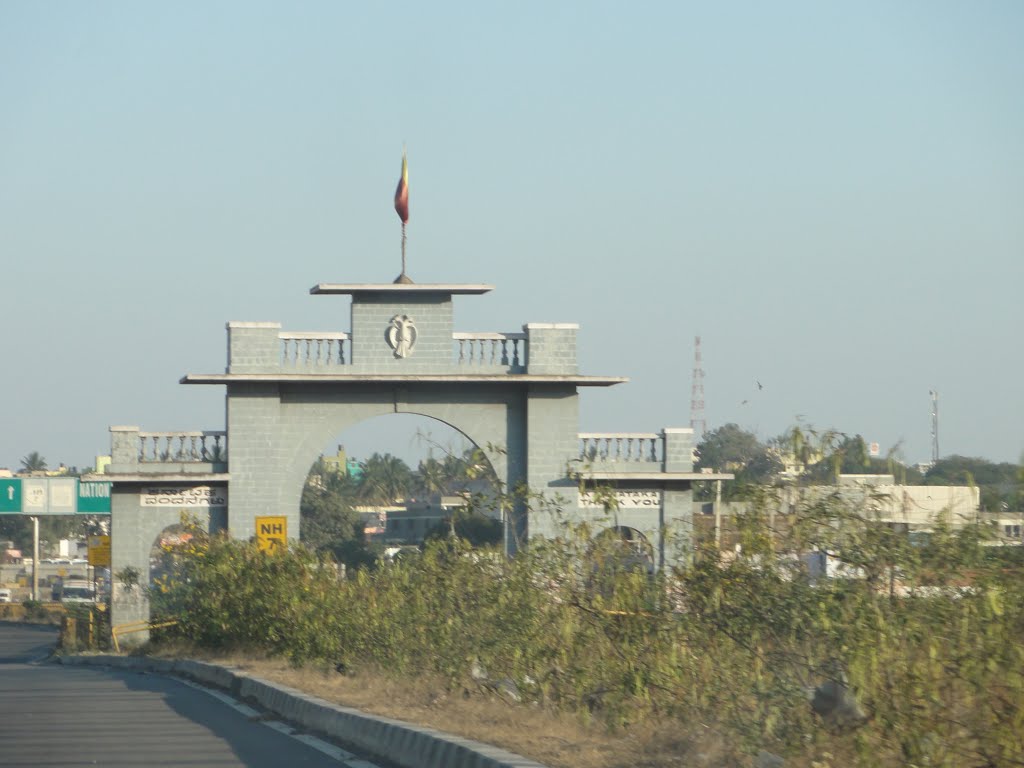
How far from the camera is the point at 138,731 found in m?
12.2

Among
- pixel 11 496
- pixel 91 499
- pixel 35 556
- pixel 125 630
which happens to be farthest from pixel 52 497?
pixel 125 630

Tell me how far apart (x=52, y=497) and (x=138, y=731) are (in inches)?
1840

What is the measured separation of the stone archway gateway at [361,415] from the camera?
27656 mm

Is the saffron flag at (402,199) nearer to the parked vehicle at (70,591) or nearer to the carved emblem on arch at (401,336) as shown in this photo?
the carved emblem on arch at (401,336)

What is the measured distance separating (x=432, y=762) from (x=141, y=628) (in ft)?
65.7

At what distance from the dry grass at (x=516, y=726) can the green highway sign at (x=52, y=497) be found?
43.7m

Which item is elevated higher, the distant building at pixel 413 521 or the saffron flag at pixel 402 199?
the saffron flag at pixel 402 199

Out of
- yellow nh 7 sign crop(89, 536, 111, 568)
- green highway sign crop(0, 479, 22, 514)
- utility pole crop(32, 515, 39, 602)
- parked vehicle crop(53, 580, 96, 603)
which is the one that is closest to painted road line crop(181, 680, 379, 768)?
yellow nh 7 sign crop(89, 536, 111, 568)

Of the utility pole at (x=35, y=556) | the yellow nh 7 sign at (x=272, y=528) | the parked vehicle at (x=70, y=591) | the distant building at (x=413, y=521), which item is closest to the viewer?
the yellow nh 7 sign at (x=272, y=528)

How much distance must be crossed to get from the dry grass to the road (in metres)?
0.78

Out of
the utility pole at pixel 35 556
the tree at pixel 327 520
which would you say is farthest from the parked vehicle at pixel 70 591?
the tree at pixel 327 520

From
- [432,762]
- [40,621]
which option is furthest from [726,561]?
[40,621]

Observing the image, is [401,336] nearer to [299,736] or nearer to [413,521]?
[299,736]

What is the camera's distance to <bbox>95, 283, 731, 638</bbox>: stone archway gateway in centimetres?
2766
